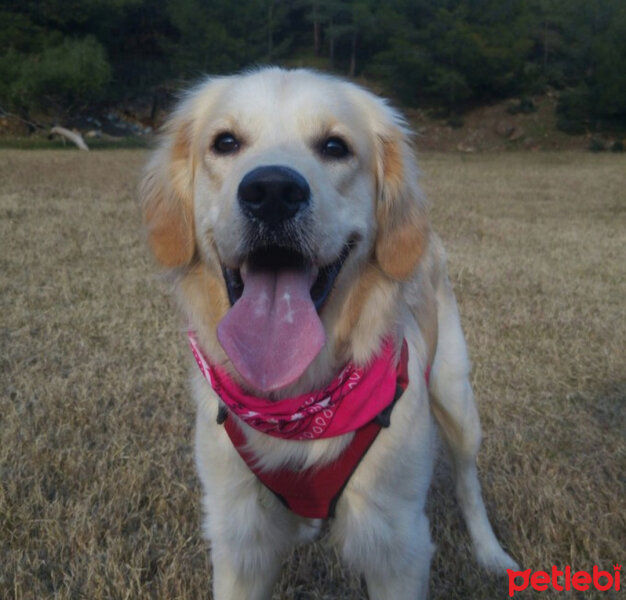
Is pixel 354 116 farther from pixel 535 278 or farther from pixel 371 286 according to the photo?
pixel 535 278

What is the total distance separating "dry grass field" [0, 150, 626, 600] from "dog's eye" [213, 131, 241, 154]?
137cm

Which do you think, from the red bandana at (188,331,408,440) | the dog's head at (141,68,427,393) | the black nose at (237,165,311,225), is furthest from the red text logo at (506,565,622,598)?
the black nose at (237,165,311,225)

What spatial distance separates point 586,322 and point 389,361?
10.00ft

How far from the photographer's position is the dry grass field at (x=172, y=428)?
7.43 ft

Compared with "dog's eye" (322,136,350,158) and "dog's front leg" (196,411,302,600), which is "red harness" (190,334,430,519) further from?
"dog's eye" (322,136,350,158)

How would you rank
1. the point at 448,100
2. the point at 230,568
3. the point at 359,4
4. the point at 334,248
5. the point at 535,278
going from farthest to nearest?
the point at 359,4 → the point at 448,100 → the point at 535,278 → the point at 230,568 → the point at 334,248

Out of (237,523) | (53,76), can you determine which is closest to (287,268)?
(237,523)

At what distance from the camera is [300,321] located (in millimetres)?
1764

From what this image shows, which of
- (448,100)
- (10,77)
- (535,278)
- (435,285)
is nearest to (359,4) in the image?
(448,100)

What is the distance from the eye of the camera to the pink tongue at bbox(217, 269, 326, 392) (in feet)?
5.73

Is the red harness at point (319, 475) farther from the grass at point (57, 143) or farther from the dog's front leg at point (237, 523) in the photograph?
the grass at point (57, 143)

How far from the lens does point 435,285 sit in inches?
101

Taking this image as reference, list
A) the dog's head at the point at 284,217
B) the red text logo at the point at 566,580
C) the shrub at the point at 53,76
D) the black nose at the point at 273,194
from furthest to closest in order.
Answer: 1. the shrub at the point at 53,76
2. the red text logo at the point at 566,580
3. the dog's head at the point at 284,217
4. the black nose at the point at 273,194

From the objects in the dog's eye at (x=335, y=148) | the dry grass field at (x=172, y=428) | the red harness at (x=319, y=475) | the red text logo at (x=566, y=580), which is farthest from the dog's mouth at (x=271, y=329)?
the red text logo at (x=566, y=580)
